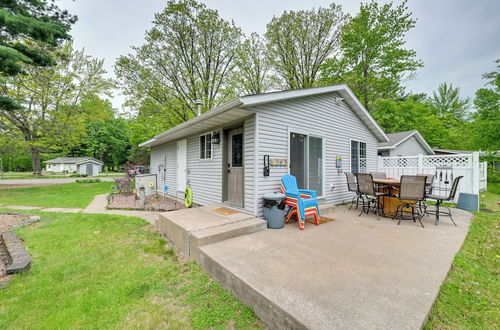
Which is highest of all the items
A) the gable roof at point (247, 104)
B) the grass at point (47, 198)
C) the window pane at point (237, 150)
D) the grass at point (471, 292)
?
the gable roof at point (247, 104)

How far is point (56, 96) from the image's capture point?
15.1 meters

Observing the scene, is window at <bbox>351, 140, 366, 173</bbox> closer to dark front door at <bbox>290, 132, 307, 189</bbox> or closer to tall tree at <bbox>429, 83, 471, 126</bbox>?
dark front door at <bbox>290, 132, 307, 189</bbox>

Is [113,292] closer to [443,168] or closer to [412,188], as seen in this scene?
[412,188]

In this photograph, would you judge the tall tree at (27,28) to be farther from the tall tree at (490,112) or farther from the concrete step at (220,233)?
the tall tree at (490,112)

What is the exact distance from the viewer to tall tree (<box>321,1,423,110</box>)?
531 inches

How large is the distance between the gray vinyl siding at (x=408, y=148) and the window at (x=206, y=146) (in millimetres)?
10856

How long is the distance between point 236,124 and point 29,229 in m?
5.27

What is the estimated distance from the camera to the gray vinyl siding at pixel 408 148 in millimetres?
11773

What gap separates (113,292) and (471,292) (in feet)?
12.4

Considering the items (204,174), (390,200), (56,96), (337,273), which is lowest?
(337,273)

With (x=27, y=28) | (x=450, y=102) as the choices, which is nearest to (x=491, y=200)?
(x=27, y=28)

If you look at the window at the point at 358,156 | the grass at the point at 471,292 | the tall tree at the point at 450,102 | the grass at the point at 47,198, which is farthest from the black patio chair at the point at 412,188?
the tall tree at the point at 450,102

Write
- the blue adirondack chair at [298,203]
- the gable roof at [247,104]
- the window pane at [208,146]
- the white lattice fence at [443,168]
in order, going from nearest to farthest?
the gable roof at [247,104] → the blue adirondack chair at [298,203] → the window pane at [208,146] → the white lattice fence at [443,168]

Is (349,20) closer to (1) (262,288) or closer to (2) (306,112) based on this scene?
(2) (306,112)
